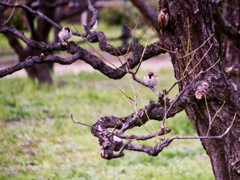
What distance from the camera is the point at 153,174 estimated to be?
5285mm

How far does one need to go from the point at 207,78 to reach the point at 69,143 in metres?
3.70

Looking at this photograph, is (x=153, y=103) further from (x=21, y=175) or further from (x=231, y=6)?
(x=231, y=6)

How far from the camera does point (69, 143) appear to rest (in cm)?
662

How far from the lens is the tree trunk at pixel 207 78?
11.0 feet

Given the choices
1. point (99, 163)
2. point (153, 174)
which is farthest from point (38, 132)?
point (153, 174)

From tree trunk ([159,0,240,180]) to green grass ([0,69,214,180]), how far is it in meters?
1.46

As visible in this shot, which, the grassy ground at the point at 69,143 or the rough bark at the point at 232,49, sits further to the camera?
the rough bark at the point at 232,49

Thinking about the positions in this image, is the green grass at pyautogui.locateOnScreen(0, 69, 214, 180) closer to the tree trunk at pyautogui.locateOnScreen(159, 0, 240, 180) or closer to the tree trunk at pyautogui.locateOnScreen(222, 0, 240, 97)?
the tree trunk at pyautogui.locateOnScreen(222, 0, 240, 97)

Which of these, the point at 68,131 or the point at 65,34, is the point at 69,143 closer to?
the point at 68,131

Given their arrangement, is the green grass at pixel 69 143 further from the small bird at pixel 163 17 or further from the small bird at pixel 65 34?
the small bird at pixel 65 34

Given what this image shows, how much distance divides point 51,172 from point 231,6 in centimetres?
322

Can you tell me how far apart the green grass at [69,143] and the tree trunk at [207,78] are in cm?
146

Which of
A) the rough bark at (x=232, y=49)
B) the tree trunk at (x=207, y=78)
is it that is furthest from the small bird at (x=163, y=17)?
the rough bark at (x=232, y=49)

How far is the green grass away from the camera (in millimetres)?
5340
